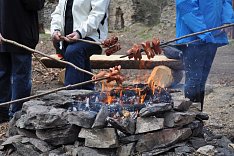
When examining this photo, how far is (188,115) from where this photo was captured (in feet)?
13.6

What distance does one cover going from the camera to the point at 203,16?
5.15 metres

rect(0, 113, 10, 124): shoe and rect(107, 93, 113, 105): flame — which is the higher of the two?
rect(107, 93, 113, 105): flame

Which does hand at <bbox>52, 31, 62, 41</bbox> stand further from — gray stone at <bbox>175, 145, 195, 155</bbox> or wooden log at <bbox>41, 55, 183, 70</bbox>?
gray stone at <bbox>175, 145, 195, 155</bbox>

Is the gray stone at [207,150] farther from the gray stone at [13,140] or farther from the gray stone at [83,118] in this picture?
the gray stone at [13,140]

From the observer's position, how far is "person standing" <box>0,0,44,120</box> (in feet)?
17.0

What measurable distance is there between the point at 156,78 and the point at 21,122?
9.90 ft

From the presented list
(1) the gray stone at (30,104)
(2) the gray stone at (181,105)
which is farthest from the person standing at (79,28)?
(2) the gray stone at (181,105)

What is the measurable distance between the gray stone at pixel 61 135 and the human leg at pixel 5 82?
59.4 inches

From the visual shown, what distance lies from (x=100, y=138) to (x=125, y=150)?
9.6 inches

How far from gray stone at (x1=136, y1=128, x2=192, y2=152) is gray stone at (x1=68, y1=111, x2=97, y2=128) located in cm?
46

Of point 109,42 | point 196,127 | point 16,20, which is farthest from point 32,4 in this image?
point 196,127

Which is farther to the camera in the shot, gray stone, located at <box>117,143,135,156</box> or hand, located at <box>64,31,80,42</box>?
hand, located at <box>64,31,80,42</box>

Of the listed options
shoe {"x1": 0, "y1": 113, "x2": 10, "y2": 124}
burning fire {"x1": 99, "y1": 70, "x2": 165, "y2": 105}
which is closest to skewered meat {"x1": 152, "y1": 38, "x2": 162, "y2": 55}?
burning fire {"x1": 99, "y1": 70, "x2": 165, "y2": 105}

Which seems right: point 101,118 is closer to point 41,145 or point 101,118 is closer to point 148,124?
point 148,124
